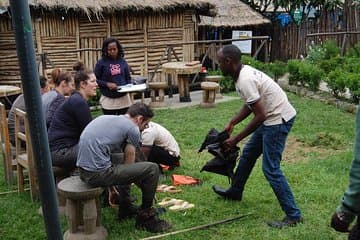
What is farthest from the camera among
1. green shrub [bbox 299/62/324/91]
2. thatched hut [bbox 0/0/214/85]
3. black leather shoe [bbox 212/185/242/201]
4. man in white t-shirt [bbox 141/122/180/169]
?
thatched hut [bbox 0/0/214/85]

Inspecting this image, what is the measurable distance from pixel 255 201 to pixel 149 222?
1347mm

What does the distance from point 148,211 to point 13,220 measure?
1477 mm

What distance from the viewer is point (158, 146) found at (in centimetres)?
642

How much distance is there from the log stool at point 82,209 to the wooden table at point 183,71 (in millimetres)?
8270

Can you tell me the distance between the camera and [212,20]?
18672 millimetres

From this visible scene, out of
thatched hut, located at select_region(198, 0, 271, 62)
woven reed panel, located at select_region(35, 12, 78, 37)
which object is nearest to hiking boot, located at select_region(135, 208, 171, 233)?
woven reed panel, located at select_region(35, 12, 78, 37)

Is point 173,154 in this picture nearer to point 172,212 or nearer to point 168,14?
point 172,212

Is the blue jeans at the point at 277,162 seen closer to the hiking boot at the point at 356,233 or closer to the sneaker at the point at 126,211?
the sneaker at the point at 126,211

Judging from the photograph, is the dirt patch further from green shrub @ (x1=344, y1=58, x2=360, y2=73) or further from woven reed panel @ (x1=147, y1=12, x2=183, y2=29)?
woven reed panel @ (x1=147, y1=12, x2=183, y2=29)

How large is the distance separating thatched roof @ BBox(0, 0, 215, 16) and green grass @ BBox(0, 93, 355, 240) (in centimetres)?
595

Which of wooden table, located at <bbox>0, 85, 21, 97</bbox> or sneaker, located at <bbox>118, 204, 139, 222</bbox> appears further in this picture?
wooden table, located at <bbox>0, 85, 21, 97</bbox>

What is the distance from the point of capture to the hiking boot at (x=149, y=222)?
187 inches

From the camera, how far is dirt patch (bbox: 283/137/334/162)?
7.53 meters

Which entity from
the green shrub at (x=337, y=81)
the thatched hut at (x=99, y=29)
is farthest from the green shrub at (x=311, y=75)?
the thatched hut at (x=99, y=29)
